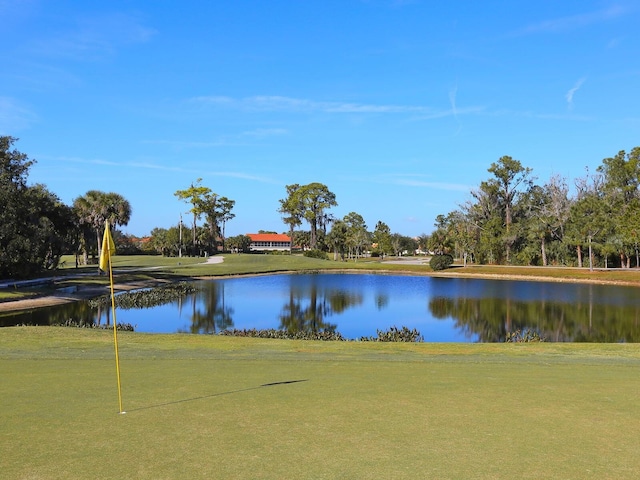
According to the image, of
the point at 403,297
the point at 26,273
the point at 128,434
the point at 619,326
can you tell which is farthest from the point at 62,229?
the point at 128,434

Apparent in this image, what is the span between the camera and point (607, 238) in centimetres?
6475

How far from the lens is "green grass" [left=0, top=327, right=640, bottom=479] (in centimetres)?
513

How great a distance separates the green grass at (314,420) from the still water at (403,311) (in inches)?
561

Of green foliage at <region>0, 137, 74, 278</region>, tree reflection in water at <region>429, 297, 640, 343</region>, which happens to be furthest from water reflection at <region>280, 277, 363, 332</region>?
green foliage at <region>0, 137, 74, 278</region>

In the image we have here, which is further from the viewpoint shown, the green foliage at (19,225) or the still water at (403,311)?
the green foliage at (19,225)

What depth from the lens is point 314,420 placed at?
6.69m

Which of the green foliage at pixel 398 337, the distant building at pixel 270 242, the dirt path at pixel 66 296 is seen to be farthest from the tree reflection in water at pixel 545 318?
the distant building at pixel 270 242

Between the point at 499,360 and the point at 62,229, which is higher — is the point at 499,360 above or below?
below

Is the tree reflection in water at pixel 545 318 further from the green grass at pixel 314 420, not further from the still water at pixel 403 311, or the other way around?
the green grass at pixel 314 420

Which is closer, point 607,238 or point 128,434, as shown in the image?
point 128,434

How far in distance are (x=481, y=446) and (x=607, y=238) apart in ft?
222

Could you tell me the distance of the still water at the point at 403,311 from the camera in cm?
2719

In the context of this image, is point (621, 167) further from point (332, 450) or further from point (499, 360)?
point (332, 450)

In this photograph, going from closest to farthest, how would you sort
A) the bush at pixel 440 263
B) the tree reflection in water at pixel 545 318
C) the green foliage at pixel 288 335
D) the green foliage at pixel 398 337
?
the green foliage at pixel 398 337 < the green foliage at pixel 288 335 < the tree reflection in water at pixel 545 318 < the bush at pixel 440 263
